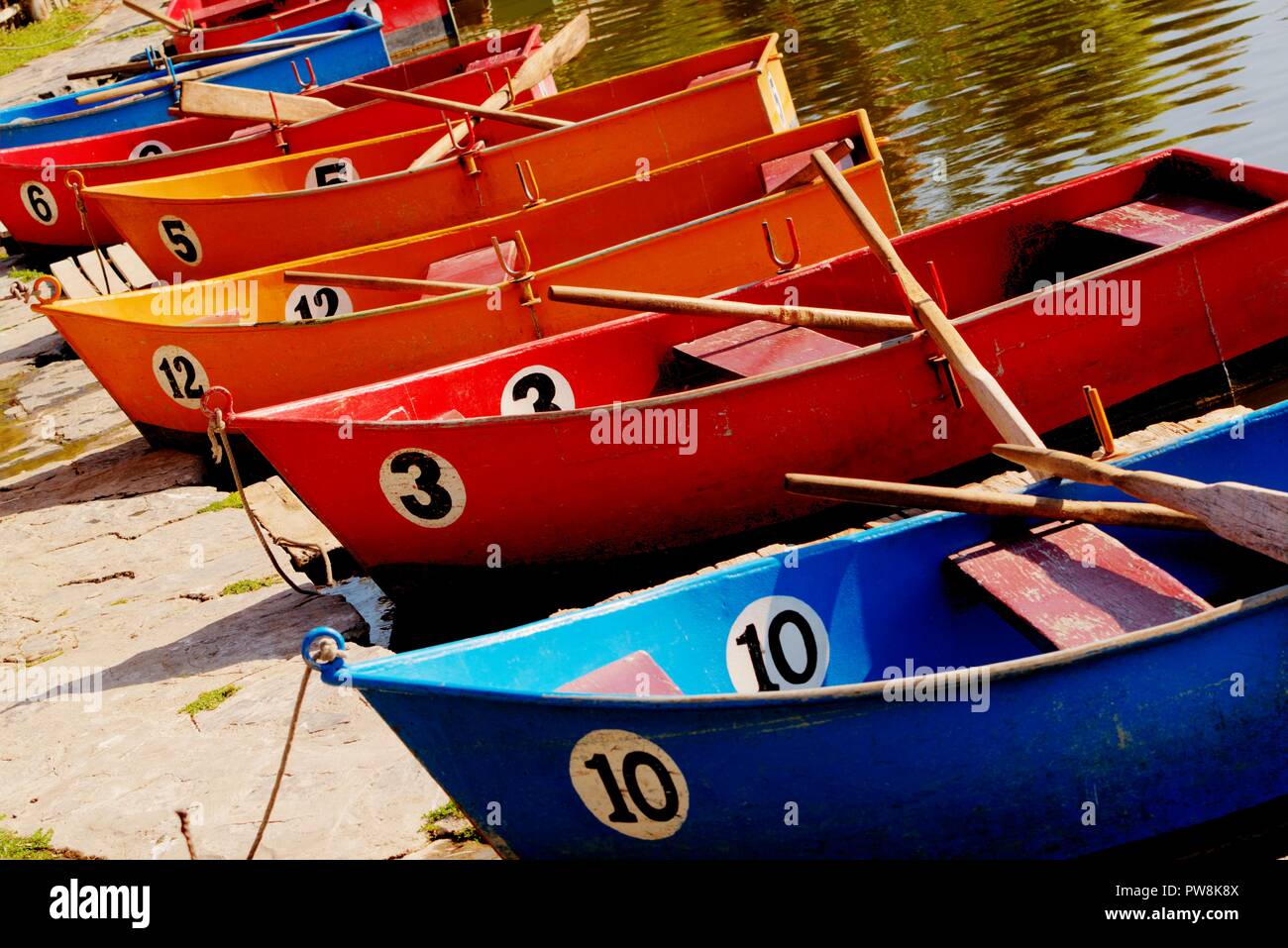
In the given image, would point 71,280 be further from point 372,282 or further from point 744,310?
point 744,310

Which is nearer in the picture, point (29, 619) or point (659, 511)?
point (659, 511)

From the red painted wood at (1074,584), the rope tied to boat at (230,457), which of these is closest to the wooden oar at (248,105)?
the rope tied to boat at (230,457)

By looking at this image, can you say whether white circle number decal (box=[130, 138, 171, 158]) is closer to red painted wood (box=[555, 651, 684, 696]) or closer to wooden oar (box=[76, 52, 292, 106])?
wooden oar (box=[76, 52, 292, 106])

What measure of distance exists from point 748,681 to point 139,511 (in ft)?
16.9

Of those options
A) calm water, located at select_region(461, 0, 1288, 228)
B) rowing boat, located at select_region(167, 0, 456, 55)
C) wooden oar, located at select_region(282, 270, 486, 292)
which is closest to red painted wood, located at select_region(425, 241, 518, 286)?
wooden oar, located at select_region(282, 270, 486, 292)

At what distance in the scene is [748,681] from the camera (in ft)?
15.6

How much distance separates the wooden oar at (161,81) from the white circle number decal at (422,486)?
9.42 m

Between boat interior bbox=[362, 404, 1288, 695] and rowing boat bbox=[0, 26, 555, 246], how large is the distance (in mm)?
8973

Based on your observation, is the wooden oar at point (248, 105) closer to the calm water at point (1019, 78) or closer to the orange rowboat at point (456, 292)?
the orange rowboat at point (456, 292)

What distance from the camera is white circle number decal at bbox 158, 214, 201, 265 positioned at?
10.5 m

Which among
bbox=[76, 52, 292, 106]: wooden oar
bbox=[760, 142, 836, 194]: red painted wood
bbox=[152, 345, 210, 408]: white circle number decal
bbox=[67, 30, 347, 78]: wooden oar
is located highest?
bbox=[67, 30, 347, 78]: wooden oar

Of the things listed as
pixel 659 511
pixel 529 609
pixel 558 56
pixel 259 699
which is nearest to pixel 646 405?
pixel 659 511

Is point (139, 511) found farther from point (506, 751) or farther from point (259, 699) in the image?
point (506, 751)
